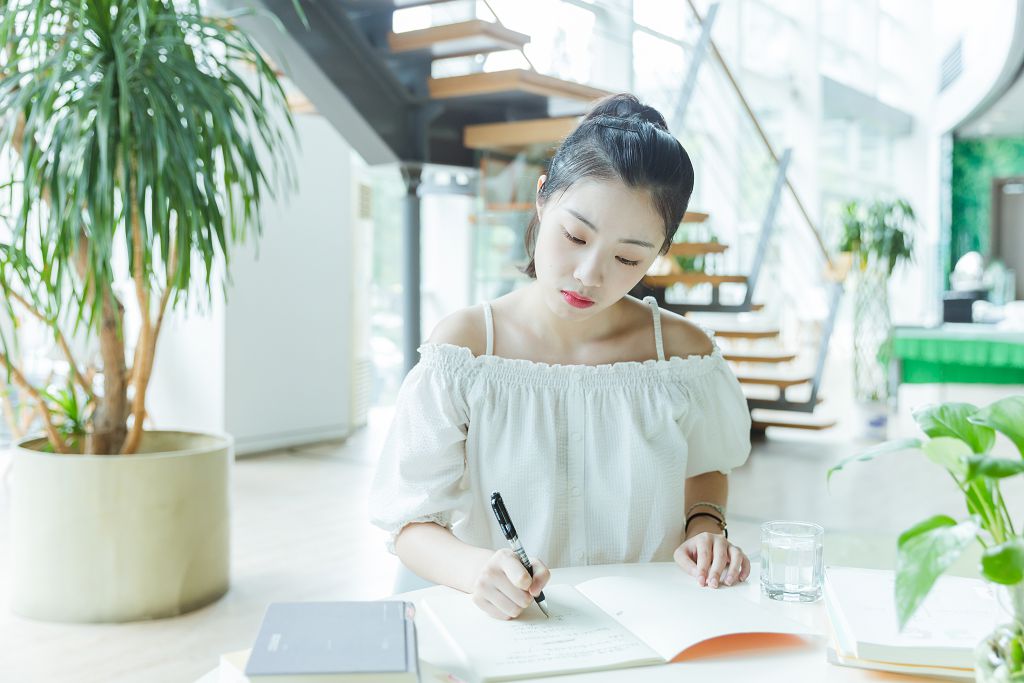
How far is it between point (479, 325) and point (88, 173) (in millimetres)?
1426

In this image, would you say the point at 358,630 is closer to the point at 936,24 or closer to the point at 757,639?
the point at 757,639

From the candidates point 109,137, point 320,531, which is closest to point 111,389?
point 109,137

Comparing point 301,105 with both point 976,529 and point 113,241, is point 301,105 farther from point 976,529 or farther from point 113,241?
point 976,529

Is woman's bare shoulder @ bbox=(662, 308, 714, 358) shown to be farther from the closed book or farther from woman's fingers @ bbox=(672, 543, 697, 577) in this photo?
the closed book

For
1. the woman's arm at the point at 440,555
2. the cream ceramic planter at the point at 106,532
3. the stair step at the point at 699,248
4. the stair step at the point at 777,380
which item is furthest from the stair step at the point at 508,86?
the woman's arm at the point at 440,555

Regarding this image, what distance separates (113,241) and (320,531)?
1.56 m

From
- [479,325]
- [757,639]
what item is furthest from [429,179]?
[757,639]

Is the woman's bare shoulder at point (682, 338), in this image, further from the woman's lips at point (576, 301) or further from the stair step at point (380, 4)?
the stair step at point (380, 4)

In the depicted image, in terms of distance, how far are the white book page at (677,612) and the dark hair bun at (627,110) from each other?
0.68 m

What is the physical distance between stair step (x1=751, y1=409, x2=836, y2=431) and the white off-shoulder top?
4.50 m

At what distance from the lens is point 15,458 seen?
108 inches

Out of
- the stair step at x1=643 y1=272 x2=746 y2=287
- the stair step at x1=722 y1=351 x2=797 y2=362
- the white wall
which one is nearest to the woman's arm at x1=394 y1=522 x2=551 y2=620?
the white wall

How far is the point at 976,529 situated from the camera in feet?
2.04

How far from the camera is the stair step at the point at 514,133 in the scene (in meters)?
4.72
